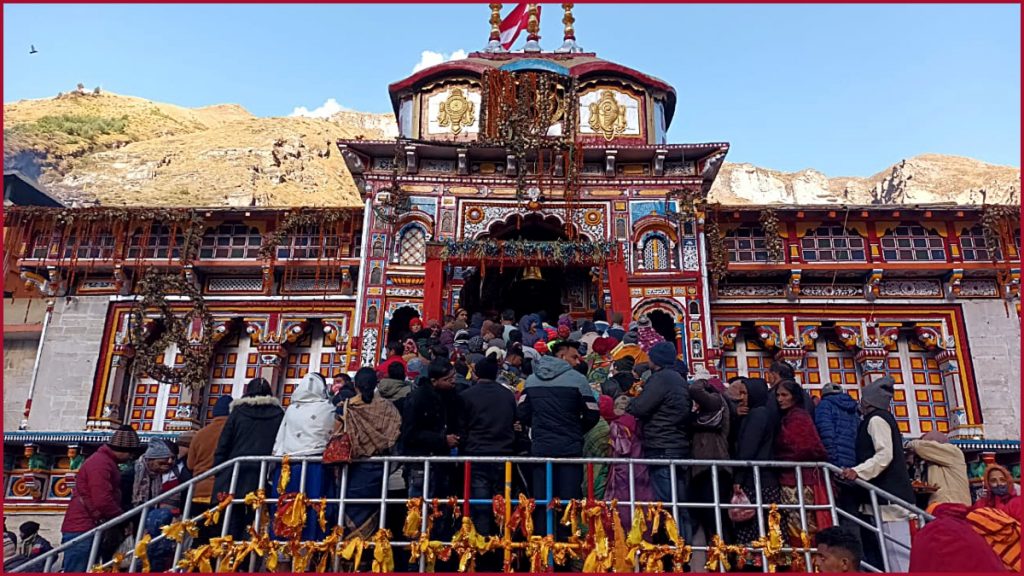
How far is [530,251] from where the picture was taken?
15328 millimetres

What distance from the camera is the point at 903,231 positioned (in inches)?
728

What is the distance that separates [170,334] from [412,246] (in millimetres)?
6024

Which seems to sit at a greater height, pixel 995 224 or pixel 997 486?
pixel 995 224

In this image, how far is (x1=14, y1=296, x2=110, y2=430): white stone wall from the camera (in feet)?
56.6

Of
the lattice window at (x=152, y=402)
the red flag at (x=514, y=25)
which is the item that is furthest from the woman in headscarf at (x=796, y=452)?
the red flag at (x=514, y=25)

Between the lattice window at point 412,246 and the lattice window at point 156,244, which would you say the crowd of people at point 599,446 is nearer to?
the lattice window at point 412,246

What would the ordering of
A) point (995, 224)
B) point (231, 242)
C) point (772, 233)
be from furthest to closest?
point (231, 242), point (772, 233), point (995, 224)

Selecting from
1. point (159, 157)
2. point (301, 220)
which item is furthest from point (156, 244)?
point (159, 157)

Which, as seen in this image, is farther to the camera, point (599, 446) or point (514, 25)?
point (514, 25)

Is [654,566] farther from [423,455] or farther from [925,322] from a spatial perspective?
[925,322]

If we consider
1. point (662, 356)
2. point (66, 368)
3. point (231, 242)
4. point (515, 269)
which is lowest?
point (662, 356)

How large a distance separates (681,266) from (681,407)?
10.6 m

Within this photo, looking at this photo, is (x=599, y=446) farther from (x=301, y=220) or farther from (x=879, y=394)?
(x=301, y=220)

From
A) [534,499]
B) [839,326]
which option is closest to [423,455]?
[534,499]
